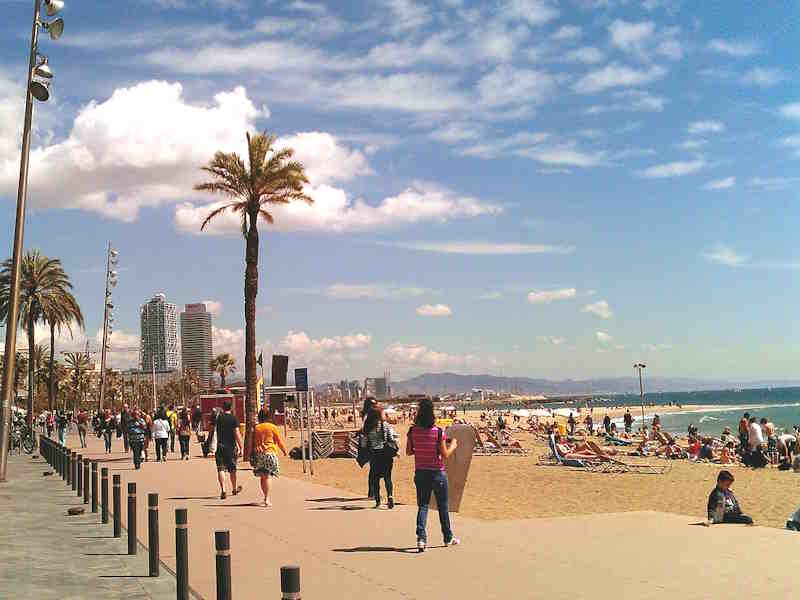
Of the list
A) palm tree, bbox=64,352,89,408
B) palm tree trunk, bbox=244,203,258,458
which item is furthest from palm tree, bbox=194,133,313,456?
palm tree, bbox=64,352,89,408

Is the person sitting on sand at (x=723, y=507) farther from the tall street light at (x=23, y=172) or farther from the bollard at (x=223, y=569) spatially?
the tall street light at (x=23, y=172)

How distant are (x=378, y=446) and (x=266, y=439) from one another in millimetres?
1950

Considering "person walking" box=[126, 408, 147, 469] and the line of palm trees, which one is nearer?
"person walking" box=[126, 408, 147, 469]

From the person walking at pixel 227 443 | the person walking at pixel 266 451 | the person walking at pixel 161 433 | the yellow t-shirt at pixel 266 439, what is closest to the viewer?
the person walking at pixel 266 451

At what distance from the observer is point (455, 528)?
449 inches

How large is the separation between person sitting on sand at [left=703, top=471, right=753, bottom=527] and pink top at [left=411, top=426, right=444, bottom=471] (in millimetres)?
3780

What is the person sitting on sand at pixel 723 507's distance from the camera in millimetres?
11109

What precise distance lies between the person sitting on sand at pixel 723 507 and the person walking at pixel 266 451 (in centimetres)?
670

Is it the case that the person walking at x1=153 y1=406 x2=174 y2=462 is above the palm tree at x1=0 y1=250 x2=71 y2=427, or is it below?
below

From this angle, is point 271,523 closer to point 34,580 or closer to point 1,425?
point 34,580

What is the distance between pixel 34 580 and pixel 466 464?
6.87 metres

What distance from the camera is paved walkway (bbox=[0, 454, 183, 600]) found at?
7914 mm

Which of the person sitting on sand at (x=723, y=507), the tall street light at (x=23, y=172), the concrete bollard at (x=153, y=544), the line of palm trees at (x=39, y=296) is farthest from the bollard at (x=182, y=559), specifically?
the line of palm trees at (x=39, y=296)

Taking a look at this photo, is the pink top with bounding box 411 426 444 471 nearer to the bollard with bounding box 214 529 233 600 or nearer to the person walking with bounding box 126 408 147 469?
the bollard with bounding box 214 529 233 600
